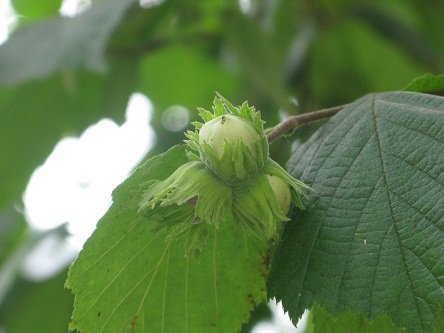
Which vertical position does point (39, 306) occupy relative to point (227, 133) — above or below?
below

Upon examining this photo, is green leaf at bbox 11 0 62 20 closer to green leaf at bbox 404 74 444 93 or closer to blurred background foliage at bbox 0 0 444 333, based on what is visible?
blurred background foliage at bbox 0 0 444 333

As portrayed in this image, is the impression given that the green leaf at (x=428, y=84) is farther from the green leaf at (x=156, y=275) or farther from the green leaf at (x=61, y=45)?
the green leaf at (x=61, y=45)

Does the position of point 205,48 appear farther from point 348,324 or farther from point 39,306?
point 348,324

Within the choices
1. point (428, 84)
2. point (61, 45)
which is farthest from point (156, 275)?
point (61, 45)

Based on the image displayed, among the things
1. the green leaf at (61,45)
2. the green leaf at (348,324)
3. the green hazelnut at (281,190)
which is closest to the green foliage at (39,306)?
the green leaf at (61,45)

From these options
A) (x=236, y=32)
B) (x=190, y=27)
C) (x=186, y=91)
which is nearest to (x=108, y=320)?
(x=236, y=32)

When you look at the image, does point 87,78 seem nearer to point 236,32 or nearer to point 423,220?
point 236,32

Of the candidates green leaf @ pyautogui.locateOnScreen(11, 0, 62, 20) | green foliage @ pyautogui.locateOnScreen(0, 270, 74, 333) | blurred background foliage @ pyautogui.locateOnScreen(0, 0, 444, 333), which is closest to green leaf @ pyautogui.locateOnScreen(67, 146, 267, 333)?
blurred background foliage @ pyautogui.locateOnScreen(0, 0, 444, 333)
